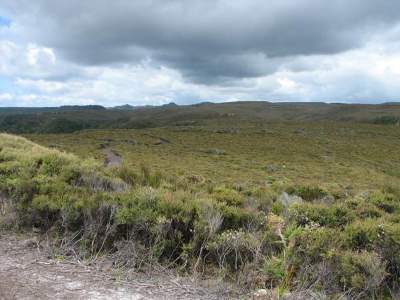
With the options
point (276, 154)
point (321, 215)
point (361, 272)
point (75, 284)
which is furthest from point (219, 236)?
point (276, 154)

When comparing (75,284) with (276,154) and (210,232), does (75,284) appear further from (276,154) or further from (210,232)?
(276,154)

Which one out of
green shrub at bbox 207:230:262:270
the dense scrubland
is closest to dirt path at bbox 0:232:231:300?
the dense scrubland

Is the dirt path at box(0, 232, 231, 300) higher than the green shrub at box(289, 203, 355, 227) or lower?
lower

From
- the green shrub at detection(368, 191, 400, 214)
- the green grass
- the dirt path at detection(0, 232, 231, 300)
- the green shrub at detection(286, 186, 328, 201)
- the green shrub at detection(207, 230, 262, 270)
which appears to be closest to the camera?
the dirt path at detection(0, 232, 231, 300)

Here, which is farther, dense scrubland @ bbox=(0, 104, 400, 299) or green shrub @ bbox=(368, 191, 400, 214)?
green shrub @ bbox=(368, 191, 400, 214)

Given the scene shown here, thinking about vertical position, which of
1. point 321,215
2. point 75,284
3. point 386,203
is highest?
point 321,215

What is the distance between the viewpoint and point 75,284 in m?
4.55

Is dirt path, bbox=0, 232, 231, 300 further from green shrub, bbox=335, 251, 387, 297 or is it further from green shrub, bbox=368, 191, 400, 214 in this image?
green shrub, bbox=368, 191, 400, 214

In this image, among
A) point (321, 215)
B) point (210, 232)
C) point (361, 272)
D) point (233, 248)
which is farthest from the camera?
point (321, 215)

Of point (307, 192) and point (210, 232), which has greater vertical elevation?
point (210, 232)

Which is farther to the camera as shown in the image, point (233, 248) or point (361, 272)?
point (233, 248)

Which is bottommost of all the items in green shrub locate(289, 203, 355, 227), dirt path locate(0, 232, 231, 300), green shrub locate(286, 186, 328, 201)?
green shrub locate(286, 186, 328, 201)

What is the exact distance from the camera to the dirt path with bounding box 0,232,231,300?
430 cm

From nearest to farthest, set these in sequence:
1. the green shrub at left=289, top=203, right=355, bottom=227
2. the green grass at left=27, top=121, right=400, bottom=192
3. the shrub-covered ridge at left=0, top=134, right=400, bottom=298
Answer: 1. the shrub-covered ridge at left=0, top=134, right=400, bottom=298
2. the green shrub at left=289, top=203, right=355, bottom=227
3. the green grass at left=27, top=121, right=400, bottom=192
